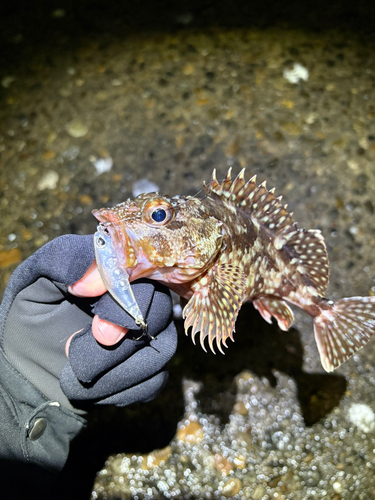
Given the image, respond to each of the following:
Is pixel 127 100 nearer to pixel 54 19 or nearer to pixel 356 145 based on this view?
pixel 54 19

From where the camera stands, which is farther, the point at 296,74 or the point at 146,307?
the point at 296,74

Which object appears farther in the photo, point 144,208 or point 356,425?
point 356,425

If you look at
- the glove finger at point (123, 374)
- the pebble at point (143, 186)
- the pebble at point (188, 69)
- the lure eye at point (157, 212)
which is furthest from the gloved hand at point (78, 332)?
the pebble at point (188, 69)

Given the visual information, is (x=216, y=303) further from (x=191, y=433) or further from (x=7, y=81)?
(x=7, y=81)

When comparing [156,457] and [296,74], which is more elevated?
[296,74]

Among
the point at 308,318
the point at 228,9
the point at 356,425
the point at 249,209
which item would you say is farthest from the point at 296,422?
the point at 228,9

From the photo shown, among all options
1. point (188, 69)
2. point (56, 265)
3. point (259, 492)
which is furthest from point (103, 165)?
point (259, 492)
